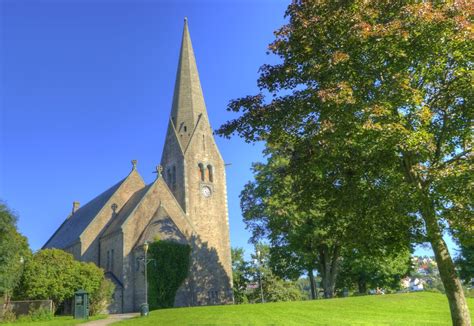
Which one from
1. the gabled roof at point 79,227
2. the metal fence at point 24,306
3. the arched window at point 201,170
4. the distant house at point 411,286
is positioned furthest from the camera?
the arched window at point 201,170

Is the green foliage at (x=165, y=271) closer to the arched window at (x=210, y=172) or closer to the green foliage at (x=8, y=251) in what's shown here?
the green foliage at (x=8, y=251)

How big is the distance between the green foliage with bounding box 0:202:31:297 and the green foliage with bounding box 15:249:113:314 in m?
1.52

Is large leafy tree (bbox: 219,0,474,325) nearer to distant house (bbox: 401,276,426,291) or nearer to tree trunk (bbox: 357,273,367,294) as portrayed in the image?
tree trunk (bbox: 357,273,367,294)

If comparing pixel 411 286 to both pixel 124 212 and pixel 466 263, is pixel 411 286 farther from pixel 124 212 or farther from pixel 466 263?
pixel 124 212

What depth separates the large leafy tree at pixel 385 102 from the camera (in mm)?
9648

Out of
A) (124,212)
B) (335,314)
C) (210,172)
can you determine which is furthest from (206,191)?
(335,314)

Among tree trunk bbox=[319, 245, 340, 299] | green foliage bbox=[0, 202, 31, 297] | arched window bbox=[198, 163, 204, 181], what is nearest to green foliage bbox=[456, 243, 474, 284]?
tree trunk bbox=[319, 245, 340, 299]

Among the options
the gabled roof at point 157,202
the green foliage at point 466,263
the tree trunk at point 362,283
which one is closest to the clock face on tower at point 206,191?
the gabled roof at point 157,202

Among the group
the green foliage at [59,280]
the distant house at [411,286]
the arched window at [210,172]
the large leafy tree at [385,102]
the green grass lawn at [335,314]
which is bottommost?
the distant house at [411,286]

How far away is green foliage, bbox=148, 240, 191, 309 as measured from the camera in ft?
114

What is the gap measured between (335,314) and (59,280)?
2068cm

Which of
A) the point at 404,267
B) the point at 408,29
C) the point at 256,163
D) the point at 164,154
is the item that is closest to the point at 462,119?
the point at 408,29

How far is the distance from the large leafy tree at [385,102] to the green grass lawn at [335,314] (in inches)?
273

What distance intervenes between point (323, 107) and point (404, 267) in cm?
3730
